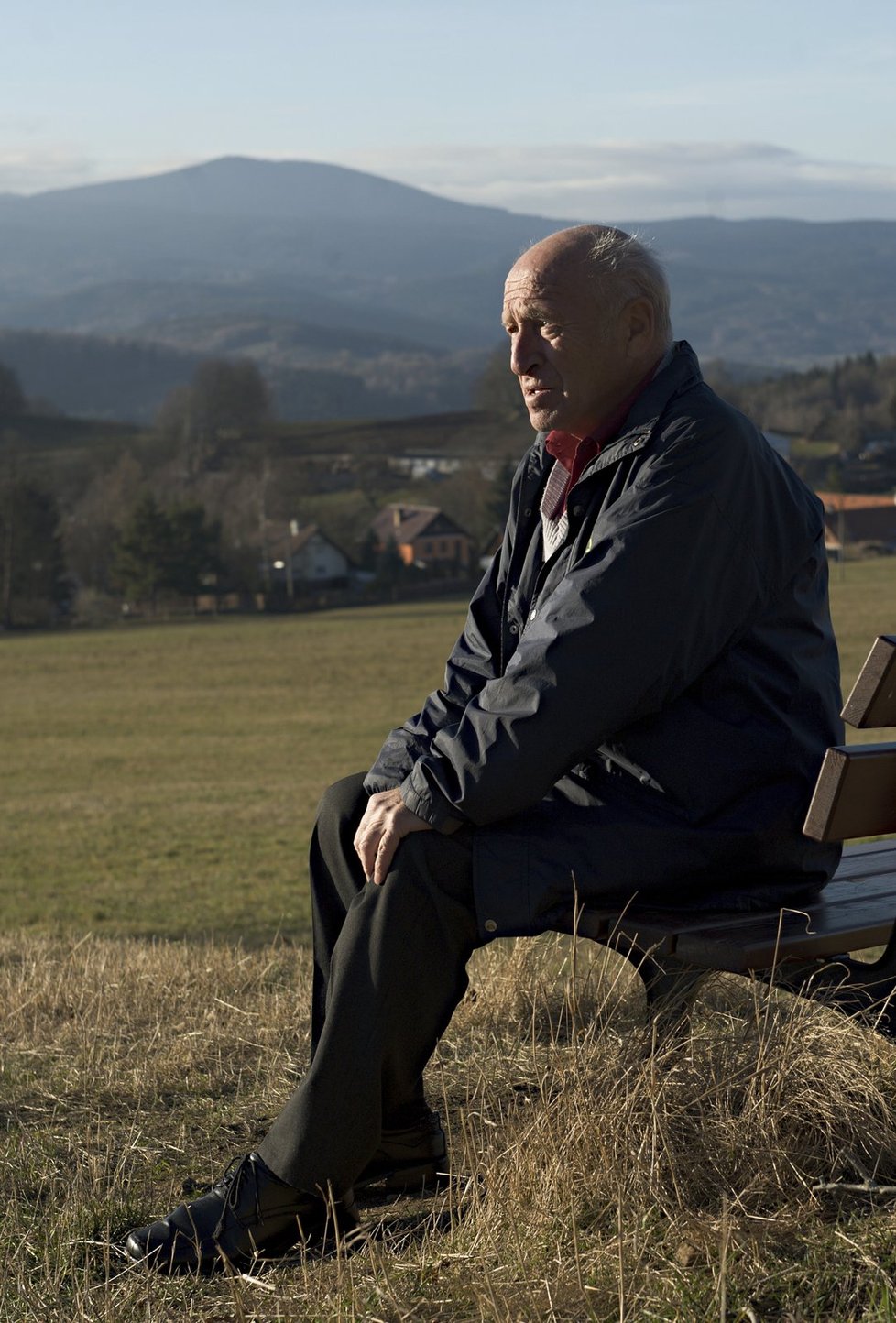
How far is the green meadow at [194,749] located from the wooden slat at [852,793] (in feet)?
21.5

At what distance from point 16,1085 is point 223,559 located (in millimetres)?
69512

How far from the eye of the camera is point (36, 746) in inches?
1220

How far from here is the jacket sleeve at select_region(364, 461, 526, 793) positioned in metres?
3.52

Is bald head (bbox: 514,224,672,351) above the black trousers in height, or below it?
above

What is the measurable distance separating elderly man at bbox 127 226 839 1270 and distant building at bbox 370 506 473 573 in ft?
238

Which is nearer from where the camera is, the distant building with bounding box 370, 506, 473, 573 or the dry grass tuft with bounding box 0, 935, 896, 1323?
the dry grass tuft with bounding box 0, 935, 896, 1323

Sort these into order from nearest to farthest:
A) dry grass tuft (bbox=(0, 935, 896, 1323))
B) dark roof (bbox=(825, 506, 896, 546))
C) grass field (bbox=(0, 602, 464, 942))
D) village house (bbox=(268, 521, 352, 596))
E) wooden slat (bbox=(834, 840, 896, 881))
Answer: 1. dry grass tuft (bbox=(0, 935, 896, 1323))
2. wooden slat (bbox=(834, 840, 896, 881))
3. grass field (bbox=(0, 602, 464, 942))
4. village house (bbox=(268, 521, 352, 596))
5. dark roof (bbox=(825, 506, 896, 546))

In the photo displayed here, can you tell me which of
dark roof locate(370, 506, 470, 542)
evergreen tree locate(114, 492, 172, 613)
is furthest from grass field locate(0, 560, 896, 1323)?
dark roof locate(370, 506, 470, 542)

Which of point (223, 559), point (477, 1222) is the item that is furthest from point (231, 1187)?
point (223, 559)

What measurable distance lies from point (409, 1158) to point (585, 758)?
3.21ft

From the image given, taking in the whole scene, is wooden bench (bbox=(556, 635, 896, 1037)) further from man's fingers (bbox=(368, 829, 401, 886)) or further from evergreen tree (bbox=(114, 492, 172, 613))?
evergreen tree (bbox=(114, 492, 172, 613))

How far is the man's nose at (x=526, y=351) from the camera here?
→ 11.0ft

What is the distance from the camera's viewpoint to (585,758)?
304cm

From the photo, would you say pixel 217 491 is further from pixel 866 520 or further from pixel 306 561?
pixel 866 520
